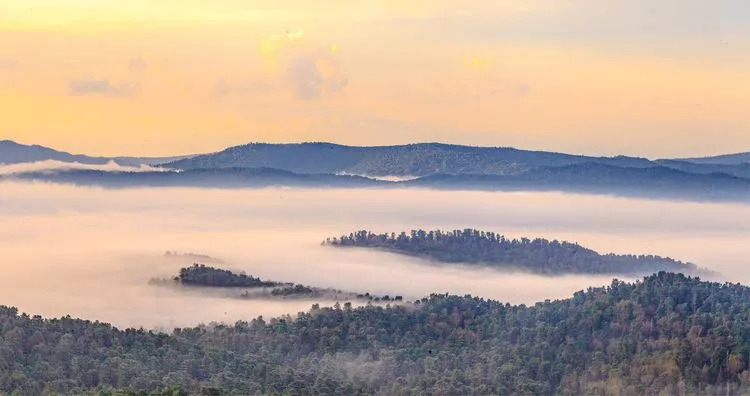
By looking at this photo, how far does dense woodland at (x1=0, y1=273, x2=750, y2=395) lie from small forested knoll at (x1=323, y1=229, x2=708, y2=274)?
72540 mm

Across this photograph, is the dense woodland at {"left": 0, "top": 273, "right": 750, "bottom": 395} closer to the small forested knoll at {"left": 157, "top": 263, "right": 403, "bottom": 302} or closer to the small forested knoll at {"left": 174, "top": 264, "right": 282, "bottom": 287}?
the small forested knoll at {"left": 157, "top": 263, "right": 403, "bottom": 302}

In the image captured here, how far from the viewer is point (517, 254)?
160875mm

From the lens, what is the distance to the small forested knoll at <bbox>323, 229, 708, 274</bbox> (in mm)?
155875

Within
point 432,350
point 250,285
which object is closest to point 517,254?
point 250,285

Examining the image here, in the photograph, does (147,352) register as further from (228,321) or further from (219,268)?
(219,268)

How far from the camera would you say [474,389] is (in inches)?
2178

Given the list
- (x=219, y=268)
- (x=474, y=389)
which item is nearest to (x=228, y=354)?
(x=474, y=389)

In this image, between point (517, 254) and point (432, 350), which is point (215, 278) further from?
point (432, 350)

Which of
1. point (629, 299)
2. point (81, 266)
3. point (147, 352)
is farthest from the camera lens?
point (81, 266)

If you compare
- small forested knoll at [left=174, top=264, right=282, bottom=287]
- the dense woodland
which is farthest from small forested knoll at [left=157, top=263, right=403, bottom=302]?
the dense woodland

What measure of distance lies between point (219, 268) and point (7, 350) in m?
94.0

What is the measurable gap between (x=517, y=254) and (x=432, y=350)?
93487 millimetres

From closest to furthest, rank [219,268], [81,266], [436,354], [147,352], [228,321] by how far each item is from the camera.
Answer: [147,352] < [436,354] < [228,321] < [219,268] < [81,266]

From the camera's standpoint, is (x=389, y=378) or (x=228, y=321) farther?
(x=228, y=321)
